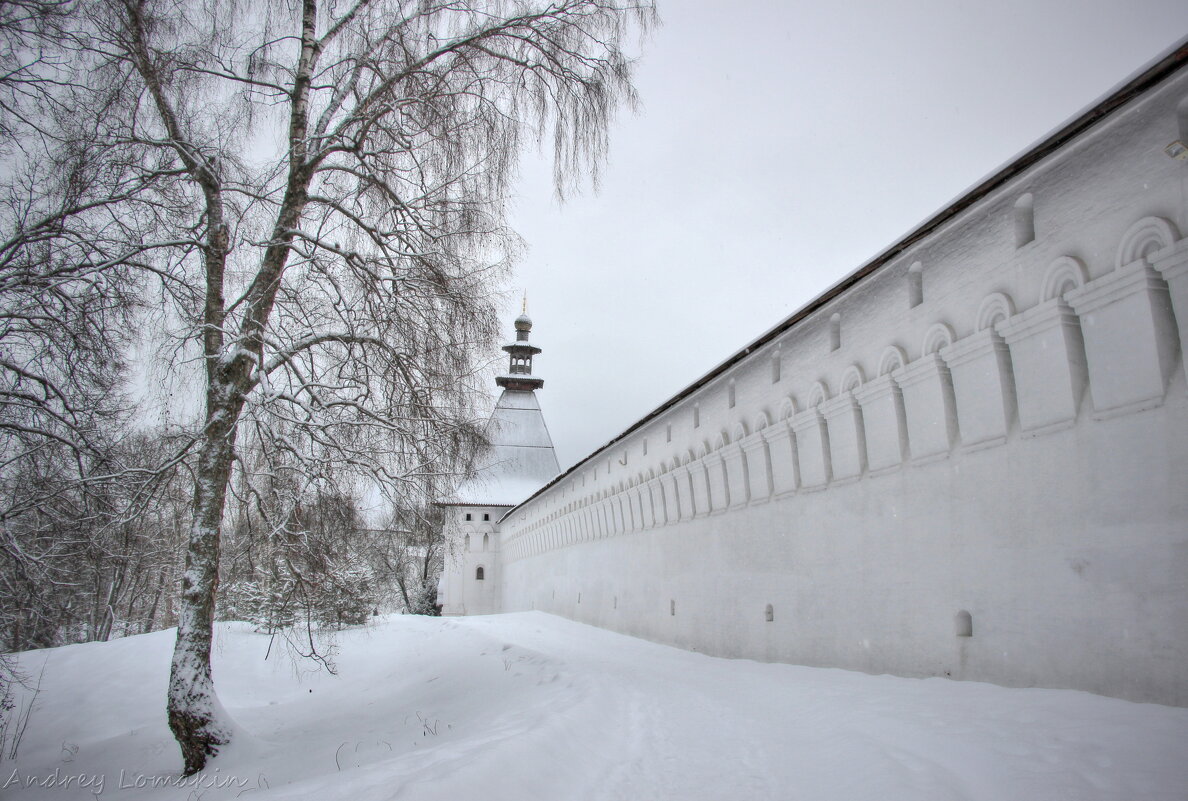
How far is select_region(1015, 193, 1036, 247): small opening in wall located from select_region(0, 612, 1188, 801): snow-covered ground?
3098 mm

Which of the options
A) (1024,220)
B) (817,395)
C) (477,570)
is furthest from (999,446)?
(477,570)

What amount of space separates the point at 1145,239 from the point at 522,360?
131 feet

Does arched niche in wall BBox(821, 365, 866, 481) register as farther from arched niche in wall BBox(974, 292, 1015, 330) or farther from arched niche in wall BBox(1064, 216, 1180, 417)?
arched niche in wall BBox(1064, 216, 1180, 417)

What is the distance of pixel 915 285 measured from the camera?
636 cm

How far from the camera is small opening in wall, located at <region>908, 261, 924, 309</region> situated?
6316 millimetres

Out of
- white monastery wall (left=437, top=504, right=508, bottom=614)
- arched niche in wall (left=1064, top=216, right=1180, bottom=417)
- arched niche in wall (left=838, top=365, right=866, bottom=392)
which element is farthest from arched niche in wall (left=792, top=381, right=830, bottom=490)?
white monastery wall (left=437, top=504, right=508, bottom=614)

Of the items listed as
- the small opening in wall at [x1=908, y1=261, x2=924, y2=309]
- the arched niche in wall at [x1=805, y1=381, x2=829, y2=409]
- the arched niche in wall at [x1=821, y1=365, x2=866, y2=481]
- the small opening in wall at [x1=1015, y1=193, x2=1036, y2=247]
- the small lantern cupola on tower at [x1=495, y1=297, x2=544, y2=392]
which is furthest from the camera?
the small lantern cupola on tower at [x1=495, y1=297, x2=544, y2=392]

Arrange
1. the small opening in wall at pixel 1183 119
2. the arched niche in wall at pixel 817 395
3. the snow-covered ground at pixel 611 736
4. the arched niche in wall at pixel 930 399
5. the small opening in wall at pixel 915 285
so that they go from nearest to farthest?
the snow-covered ground at pixel 611 736 → the small opening in wall at pixel 1183 119 → the arched niche in wall at pixel 930 399 → the small opening in wall at pixel 915 285 → the arched niche in wall at pixel 817 395

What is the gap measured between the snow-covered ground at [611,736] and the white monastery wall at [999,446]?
447mm

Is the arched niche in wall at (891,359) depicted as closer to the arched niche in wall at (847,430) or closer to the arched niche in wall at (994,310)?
the arched niche in wall at (847,430)

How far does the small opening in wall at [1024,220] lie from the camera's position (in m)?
5.17

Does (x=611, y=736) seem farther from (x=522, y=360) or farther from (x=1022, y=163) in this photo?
(x=522, y=360)

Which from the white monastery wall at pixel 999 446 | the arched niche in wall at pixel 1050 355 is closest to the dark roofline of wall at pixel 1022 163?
the white monastery wall at pixel 999 446

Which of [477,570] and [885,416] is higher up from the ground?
[885,416]
